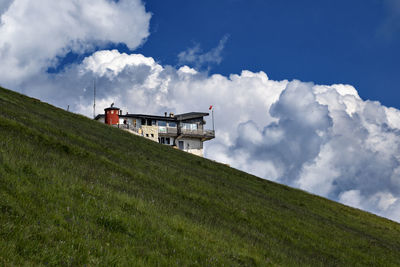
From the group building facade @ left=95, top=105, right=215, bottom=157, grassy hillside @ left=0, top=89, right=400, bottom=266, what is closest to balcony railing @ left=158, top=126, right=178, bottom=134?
building facade @ left=95, top=105, right=215, bottom=157

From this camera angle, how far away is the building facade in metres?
92.4

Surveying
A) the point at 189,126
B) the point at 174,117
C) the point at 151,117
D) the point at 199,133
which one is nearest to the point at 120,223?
the point at 151,117

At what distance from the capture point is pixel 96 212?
34.4 ft

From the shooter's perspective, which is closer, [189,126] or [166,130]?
[166,130]

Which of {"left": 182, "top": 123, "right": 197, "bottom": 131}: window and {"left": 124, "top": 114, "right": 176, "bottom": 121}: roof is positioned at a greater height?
{"left": 124, "top": 114, "right": 176, "bottom": 121}: roof

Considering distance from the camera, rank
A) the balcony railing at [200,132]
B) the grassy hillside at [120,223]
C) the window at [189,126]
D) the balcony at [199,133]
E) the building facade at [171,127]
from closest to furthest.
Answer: the grassy hillside at [120,223] < the building facade at [171,127] < the balcony at [199,133] < the balcony railing at [200,132] < the window at [189,126]

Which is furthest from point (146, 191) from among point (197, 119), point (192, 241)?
point (197, 119)

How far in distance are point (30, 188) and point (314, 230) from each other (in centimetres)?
1785

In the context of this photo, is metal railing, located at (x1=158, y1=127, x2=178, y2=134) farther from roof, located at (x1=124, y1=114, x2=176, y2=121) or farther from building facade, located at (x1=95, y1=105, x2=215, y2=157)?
roof, located at (x1=124, y1=114, x2=176, y2=121)

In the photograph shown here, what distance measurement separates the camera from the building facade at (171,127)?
303 ft

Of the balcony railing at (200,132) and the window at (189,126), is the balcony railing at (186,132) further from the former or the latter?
the window at (189,126)

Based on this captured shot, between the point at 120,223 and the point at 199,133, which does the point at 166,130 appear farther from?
the point at 120,223

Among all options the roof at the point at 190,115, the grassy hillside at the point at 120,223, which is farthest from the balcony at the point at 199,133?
the grassy hillside at the point at 120,223

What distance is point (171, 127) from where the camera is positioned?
317ft
